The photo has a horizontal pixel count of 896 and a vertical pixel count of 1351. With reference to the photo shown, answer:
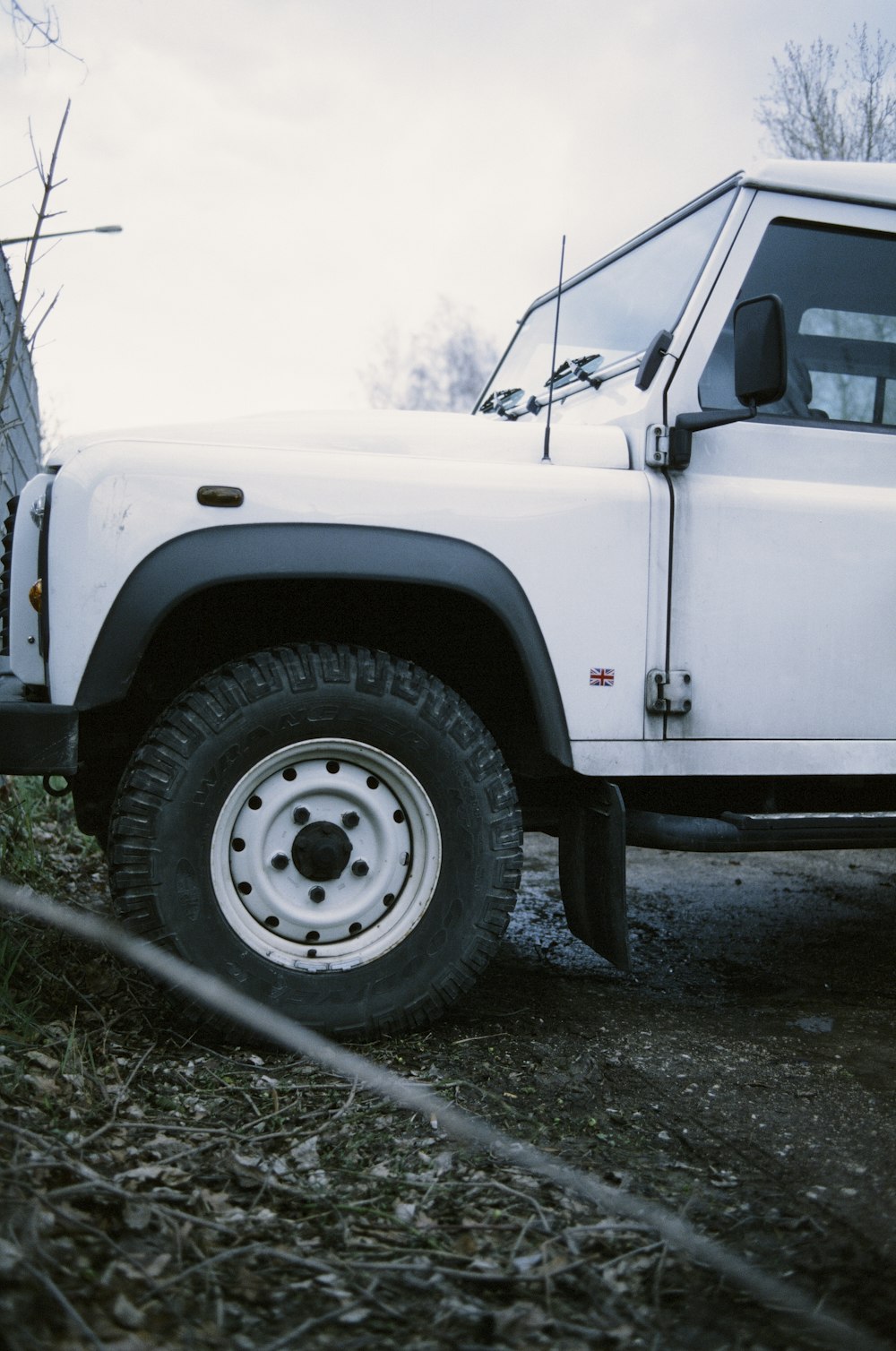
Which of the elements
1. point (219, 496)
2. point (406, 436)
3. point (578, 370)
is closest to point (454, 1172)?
point (219, 496)

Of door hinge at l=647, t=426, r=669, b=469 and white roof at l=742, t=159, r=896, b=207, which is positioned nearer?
door hinge at l=647, t=426, r=669, b=469

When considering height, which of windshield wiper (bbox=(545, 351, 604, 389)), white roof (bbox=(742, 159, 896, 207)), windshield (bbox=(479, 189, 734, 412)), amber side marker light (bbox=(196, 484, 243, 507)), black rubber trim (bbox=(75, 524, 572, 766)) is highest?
white roof (bbox=(742, 159, 896, 207))

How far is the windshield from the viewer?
3.05m

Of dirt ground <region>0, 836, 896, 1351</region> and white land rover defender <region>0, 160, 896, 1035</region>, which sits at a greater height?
white land rover defender <region>0, 160, 896, 1035</region>

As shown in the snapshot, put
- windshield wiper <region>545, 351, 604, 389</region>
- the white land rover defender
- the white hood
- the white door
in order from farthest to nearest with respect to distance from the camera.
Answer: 1. windshield wiper <region>545, 351, 604, 389</region>
2. the white door
3. the white hood
4. the white land rover defender

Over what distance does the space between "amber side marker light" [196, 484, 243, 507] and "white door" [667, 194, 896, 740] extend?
1.09 m

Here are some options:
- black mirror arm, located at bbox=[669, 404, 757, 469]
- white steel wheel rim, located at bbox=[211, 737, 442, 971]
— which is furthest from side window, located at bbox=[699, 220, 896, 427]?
white steel wheel rim, located at bbox=[211, 737, 442, 971]

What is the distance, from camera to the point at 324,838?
8.46 ft

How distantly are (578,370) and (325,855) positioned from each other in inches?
67.9

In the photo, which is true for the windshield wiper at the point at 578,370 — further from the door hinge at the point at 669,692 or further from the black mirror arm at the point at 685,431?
the door hinge at the point at 669,692

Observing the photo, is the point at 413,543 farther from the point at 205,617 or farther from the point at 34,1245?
the point at 34,1245

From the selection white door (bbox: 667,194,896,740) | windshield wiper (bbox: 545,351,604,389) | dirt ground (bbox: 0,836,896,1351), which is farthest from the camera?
windshield wiper (bbox: 545,351,604,389)

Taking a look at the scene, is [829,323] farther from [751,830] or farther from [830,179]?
[751,830]

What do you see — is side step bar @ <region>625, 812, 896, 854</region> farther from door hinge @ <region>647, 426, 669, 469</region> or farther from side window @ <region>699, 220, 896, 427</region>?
side window @ <region>699, 220, 896, 427</region>
